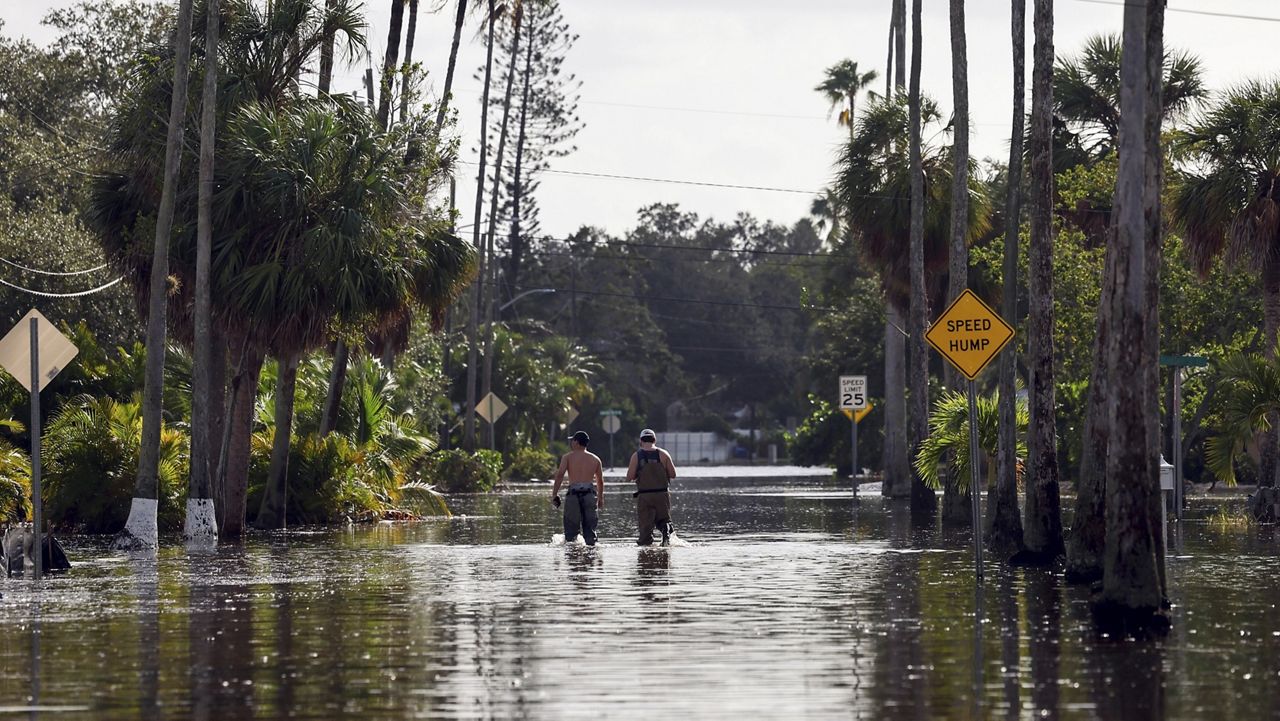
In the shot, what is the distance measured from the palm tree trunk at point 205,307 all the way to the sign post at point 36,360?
21.5 feet

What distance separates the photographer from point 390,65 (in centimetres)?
3709

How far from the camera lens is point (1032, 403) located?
23109 millimetres

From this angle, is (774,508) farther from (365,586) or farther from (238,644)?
(238,644)

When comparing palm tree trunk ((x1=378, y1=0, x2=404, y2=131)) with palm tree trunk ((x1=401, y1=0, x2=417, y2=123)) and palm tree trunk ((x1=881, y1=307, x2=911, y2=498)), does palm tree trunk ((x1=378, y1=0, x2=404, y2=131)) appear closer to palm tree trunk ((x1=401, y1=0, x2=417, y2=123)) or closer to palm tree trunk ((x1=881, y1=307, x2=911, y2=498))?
palm tree trunk ((x1=401, y1=0, x2=417, y2=123))

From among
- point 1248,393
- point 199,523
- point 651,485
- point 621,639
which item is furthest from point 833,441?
point 621,639

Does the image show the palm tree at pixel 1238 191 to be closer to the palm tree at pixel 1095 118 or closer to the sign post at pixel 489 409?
the palm tree at pixel 1095 118

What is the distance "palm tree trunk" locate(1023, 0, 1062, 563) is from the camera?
902 inches

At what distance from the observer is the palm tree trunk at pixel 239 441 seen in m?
32.3

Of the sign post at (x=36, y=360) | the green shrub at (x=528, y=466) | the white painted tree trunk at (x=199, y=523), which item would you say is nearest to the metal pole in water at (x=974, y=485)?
the sign post at (x=36, y=360)

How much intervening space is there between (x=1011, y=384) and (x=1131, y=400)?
31.5ft

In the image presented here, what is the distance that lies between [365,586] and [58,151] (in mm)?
34779

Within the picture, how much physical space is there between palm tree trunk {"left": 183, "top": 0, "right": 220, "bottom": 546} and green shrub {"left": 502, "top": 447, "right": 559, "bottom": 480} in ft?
139

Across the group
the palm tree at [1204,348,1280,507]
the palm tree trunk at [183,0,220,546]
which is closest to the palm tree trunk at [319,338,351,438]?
the palm tree trunk at [183,0,220,546]

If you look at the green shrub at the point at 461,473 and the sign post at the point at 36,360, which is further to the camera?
the green shrub at the point at 461,473
